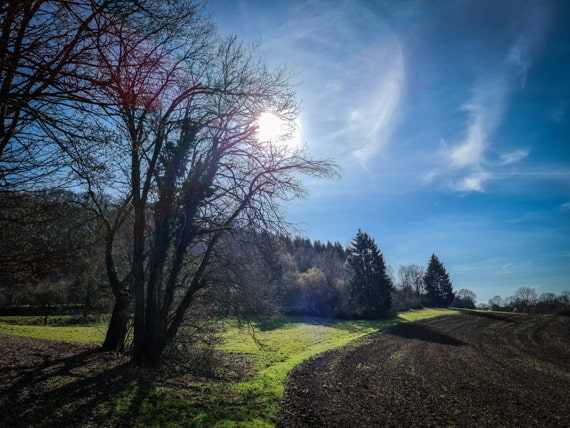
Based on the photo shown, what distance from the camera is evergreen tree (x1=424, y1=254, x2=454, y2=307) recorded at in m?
76.8

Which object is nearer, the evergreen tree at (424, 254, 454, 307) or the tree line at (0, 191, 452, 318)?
the tree line at (0, 191, 452, 318)

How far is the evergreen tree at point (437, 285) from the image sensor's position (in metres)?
76.8

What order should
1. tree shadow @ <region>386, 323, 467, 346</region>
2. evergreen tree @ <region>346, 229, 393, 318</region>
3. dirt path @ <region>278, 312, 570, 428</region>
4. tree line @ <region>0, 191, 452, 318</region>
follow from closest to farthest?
1. tree line @ <region>0, 191, 452, 318</region>
2. dirt path @ <region>278, 312, 570, 428</region>
3. tree shadow @ <region>386, 323, 467, 346</region>
4. evergreen tree @ <region>346, 229, 393, 318</region>

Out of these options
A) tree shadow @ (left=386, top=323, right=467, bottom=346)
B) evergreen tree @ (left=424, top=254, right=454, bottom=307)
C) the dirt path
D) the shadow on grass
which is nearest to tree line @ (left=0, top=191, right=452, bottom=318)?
the shadow on grass

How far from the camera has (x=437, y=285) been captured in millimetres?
77938

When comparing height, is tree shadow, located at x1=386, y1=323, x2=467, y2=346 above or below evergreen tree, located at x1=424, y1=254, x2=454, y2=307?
below

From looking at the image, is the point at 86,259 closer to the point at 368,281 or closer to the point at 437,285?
the point at 368,281

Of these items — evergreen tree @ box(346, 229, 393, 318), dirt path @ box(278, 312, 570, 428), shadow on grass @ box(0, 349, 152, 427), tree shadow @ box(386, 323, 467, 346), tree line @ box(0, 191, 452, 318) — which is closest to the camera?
tree line @ box(0, 191, 452, 318)

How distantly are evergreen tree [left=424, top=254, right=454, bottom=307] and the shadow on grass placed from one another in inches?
3113

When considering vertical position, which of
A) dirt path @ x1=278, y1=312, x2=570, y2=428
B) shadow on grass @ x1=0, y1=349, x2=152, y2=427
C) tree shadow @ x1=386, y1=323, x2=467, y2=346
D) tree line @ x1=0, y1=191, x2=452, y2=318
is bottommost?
tree shadow @ x1=386, y1=323, x2=467, y2=346

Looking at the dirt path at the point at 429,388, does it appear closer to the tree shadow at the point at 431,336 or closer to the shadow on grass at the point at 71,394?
the tree shadow at the point at 431,336

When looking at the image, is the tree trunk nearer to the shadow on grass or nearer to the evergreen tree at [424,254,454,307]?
the shadow on grass

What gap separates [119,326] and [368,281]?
38.4 metres

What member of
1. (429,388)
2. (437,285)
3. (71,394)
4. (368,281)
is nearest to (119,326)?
(71,394)
